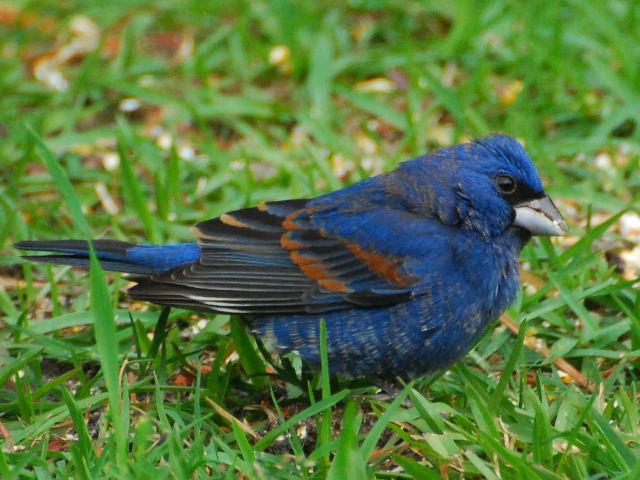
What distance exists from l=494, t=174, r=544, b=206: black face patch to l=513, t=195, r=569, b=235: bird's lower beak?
0.02 m

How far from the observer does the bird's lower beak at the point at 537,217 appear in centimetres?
372

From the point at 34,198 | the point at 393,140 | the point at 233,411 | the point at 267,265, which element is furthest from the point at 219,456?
the point at 393,140

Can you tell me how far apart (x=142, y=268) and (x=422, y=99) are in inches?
98.3

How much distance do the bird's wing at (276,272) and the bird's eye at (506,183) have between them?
1.37 ft

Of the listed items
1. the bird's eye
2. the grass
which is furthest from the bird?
the grass

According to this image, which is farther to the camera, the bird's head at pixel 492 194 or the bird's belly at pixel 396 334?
the bird's head at pixel 492 194

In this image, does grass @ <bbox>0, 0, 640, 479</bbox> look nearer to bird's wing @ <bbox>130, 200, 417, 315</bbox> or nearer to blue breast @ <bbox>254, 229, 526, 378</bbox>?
blue breast @ <bbox>254, 229, 526, 378</bbox>

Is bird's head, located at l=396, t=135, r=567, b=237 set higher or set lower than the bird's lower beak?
higher

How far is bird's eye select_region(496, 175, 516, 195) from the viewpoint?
3736 millimetres

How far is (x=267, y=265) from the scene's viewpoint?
373 centimetres

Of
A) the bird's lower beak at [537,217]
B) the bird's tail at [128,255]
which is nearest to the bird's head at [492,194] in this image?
the bird's lower beak at [537,217]

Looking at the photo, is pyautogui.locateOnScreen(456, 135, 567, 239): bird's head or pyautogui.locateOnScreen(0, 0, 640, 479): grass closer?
pyautogui.locateOnScreen(0, 0, 640, 479): grass

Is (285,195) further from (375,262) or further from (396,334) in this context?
(396,334)

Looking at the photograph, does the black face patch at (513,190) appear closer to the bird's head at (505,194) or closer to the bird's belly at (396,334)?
the bird's head at (505,194)
